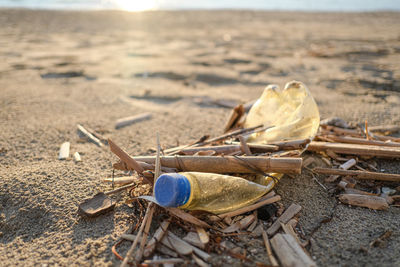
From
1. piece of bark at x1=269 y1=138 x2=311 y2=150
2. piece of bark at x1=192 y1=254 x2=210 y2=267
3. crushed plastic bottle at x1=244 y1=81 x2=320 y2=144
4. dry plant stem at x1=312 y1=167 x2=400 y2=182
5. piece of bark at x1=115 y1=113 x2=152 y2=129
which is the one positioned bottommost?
piece of bark at x1=192 y1=254 x2=210 y2=267

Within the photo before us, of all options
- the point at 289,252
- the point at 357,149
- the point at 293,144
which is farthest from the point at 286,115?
the point at 289,252

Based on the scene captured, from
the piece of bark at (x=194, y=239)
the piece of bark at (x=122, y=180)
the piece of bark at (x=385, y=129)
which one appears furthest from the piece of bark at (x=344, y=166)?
the piece of bark at (x=122, y=180)

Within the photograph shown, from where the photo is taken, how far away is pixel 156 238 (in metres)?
1.63

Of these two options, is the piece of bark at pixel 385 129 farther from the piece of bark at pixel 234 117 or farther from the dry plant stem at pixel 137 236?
the dry plant stem at pixel 137 236

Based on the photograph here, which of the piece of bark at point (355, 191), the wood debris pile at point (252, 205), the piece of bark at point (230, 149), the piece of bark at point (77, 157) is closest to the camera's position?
the wood debris pile at point (252, 205)

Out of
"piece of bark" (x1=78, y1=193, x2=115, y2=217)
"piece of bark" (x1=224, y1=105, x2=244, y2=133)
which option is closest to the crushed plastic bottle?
"piece of bark" (x1=224, y1=105, x2=244, y2=133)

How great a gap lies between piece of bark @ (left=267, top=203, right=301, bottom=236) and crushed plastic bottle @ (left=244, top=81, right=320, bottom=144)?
0.68m

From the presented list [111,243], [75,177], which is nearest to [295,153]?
[111,243]

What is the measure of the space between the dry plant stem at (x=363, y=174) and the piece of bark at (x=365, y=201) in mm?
232

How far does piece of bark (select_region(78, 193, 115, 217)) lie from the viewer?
188cm

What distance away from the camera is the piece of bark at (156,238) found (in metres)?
1.57

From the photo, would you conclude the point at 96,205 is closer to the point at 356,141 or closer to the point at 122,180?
the point at 122,180

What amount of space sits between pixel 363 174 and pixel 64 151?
2658mm

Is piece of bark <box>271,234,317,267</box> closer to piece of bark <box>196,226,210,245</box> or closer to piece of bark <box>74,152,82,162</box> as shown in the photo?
piece of bark <box>196,226,210,245</box>
